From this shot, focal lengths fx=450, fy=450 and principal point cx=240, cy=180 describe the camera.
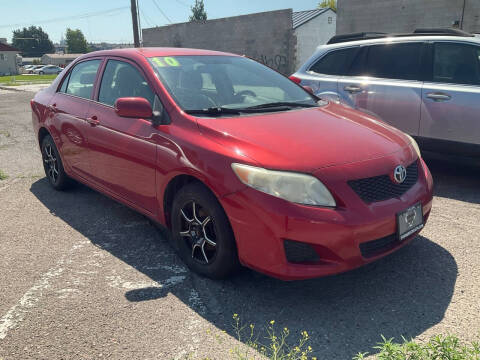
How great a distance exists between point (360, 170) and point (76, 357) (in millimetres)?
1976

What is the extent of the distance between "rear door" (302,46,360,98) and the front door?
9.50 ft

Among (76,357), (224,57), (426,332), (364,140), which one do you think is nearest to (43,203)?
(224,57)

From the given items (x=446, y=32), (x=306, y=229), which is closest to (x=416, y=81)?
(x=446, y=32)

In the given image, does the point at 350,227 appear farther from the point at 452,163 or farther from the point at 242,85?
the point at 452,163

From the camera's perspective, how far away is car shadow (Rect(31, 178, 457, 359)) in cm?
264

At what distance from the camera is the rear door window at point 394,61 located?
17.8ft

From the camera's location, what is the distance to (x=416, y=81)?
5332 millimetres

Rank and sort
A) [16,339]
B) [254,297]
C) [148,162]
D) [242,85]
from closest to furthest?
[16,339], [254,297], [148,162], [242,85]

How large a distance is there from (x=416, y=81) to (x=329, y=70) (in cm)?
121

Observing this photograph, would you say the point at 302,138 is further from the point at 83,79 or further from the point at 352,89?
the point at 352,89

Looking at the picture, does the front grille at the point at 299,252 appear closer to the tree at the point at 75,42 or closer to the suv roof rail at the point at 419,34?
the suv roof rail at the point at 419,34

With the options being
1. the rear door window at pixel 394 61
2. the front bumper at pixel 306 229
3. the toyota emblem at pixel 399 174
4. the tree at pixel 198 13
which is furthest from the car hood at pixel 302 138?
the tree at pixel 198 13

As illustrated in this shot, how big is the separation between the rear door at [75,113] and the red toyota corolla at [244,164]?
3 centimetres

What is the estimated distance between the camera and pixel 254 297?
9.89 feet
